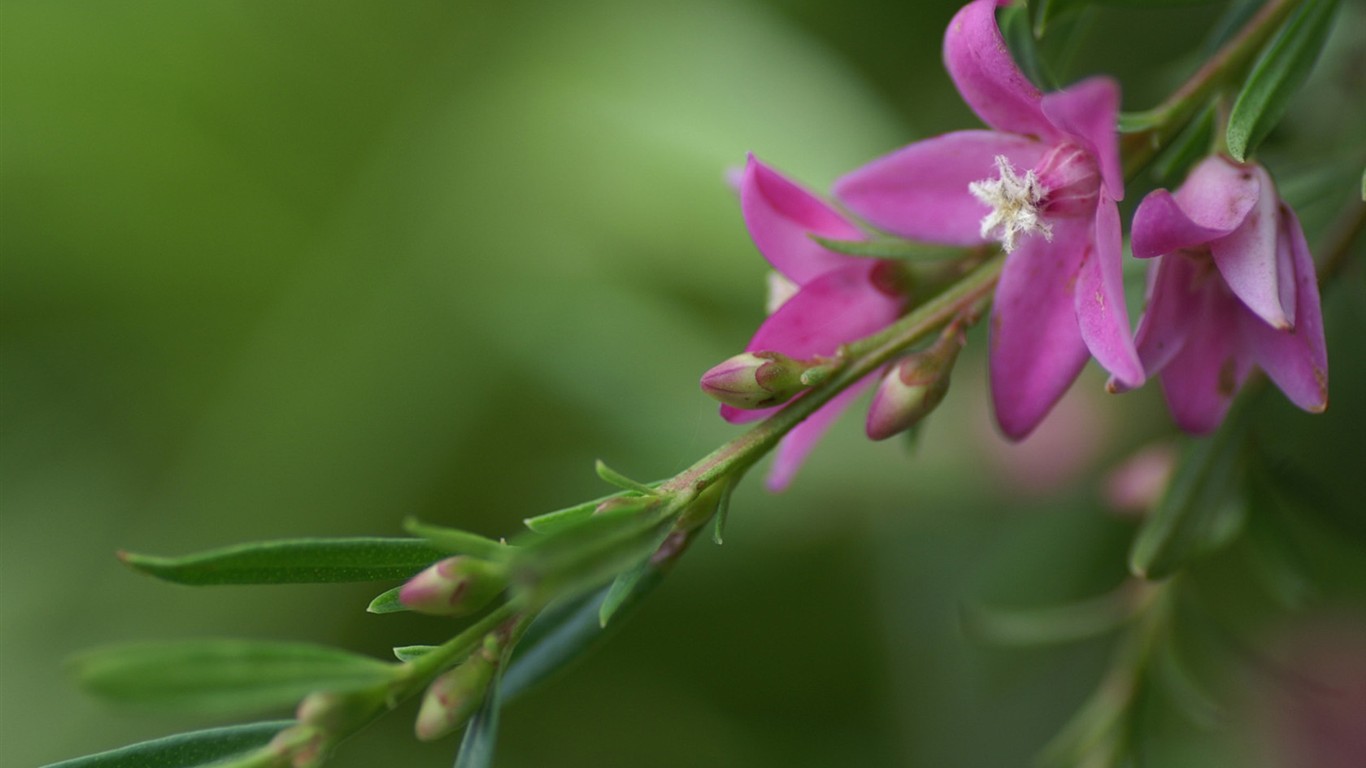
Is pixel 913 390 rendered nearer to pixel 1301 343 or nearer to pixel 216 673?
pixel 1301 343

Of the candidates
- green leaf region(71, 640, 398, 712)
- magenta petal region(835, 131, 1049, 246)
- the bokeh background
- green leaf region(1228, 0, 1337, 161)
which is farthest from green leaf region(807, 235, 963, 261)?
the bokeh background

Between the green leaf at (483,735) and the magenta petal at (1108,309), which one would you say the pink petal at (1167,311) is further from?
the green leaf at (483,735)

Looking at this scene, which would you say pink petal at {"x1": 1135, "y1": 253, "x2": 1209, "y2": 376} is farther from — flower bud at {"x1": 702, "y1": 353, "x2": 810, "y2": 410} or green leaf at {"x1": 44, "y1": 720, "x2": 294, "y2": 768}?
green leaf at {"x1": 44, "y1": 720, "x2": 294, "y2": 768}

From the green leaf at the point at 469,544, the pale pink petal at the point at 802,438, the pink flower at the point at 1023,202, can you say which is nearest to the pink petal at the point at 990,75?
the pink flower at the point at 1023,202

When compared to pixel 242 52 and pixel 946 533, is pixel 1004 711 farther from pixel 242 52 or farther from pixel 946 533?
pixel 242 52

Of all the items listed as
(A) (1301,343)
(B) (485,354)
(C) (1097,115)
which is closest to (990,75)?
(C) (1097,115)

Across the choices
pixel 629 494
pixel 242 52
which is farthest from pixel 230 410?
pixel 629 494
